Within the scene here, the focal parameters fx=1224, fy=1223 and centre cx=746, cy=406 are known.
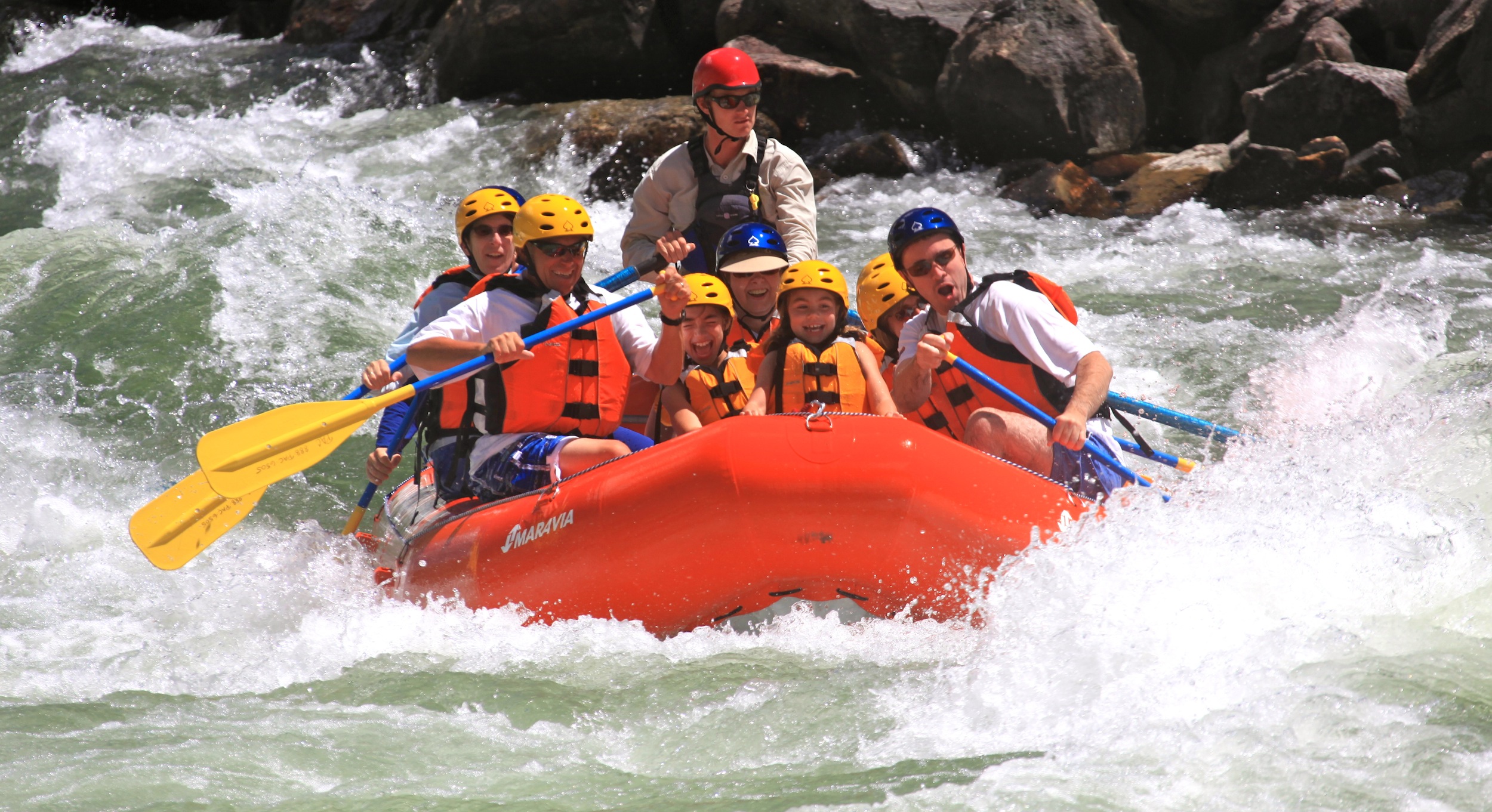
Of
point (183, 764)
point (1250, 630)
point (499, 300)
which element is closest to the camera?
point (183, 764)

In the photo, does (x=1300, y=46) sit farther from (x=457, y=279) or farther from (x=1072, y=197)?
(x=457, y=279)

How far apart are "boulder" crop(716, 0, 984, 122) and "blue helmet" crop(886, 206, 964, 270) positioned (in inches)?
270

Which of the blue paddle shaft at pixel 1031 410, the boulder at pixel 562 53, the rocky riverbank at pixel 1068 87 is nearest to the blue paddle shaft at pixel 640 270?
the blue paddle shaft at pixel 1031 410

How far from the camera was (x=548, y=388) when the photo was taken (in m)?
4.13

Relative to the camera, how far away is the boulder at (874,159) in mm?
10281

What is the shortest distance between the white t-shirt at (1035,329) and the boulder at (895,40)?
22.7 ft

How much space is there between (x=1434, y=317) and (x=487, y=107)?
321 inches

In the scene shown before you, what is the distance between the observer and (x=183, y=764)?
3096 mm

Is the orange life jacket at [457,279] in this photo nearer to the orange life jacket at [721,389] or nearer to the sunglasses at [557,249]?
the sunglasses at [557,249]

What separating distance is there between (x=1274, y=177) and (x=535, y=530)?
728cm

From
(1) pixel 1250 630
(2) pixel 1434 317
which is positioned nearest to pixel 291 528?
(1) pixel 1250 630

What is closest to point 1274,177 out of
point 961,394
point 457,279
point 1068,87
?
point 1068,87

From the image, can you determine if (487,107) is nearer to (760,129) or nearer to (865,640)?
(760,129)

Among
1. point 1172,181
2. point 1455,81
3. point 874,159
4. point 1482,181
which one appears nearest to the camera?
point 1482,181
